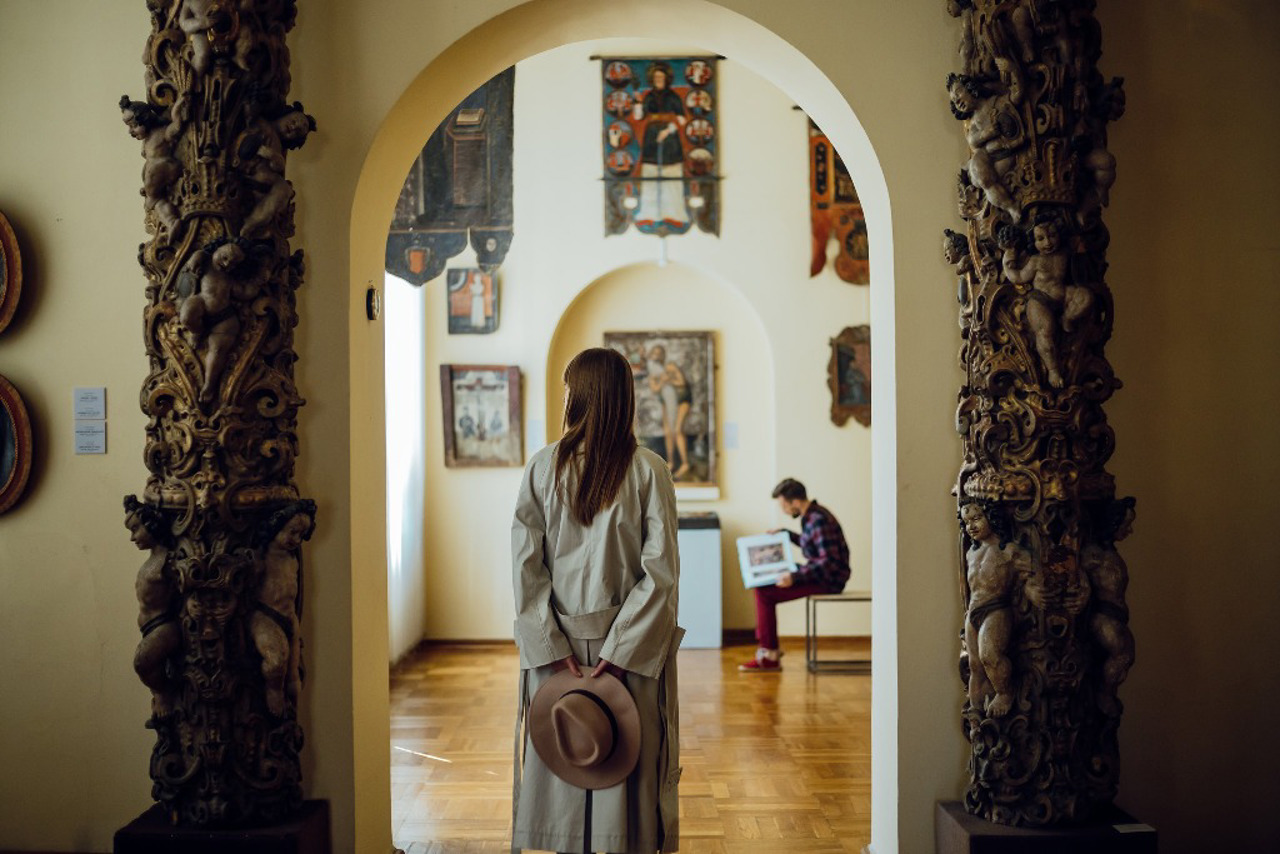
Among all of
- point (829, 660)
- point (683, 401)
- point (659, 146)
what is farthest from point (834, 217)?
point (829, 660)

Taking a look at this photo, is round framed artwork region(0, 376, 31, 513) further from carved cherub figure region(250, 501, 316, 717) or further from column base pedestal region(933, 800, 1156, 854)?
column base pedestal region(933, 800, 1156, 854)

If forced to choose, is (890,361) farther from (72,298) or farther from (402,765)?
(402,765)

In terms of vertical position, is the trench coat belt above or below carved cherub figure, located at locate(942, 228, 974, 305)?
below

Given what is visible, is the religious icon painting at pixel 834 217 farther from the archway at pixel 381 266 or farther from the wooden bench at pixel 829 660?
the archway at pixel 381 266

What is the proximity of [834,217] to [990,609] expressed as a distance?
6242 mm

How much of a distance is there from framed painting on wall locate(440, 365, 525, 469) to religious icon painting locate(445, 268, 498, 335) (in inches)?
12.9

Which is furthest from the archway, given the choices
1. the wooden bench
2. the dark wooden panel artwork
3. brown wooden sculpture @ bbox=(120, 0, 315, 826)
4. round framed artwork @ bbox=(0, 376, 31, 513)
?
the wooden bench

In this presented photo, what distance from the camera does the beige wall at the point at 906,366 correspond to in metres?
3.43

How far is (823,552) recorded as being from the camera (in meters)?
7.82

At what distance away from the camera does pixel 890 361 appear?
351 centimetres

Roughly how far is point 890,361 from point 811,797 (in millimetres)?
2220

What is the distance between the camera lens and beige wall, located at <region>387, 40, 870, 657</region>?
891 cm

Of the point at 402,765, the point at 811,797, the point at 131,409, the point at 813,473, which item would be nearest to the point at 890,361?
the point at 811,797

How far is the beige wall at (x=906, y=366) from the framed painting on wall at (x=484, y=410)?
533 cm
